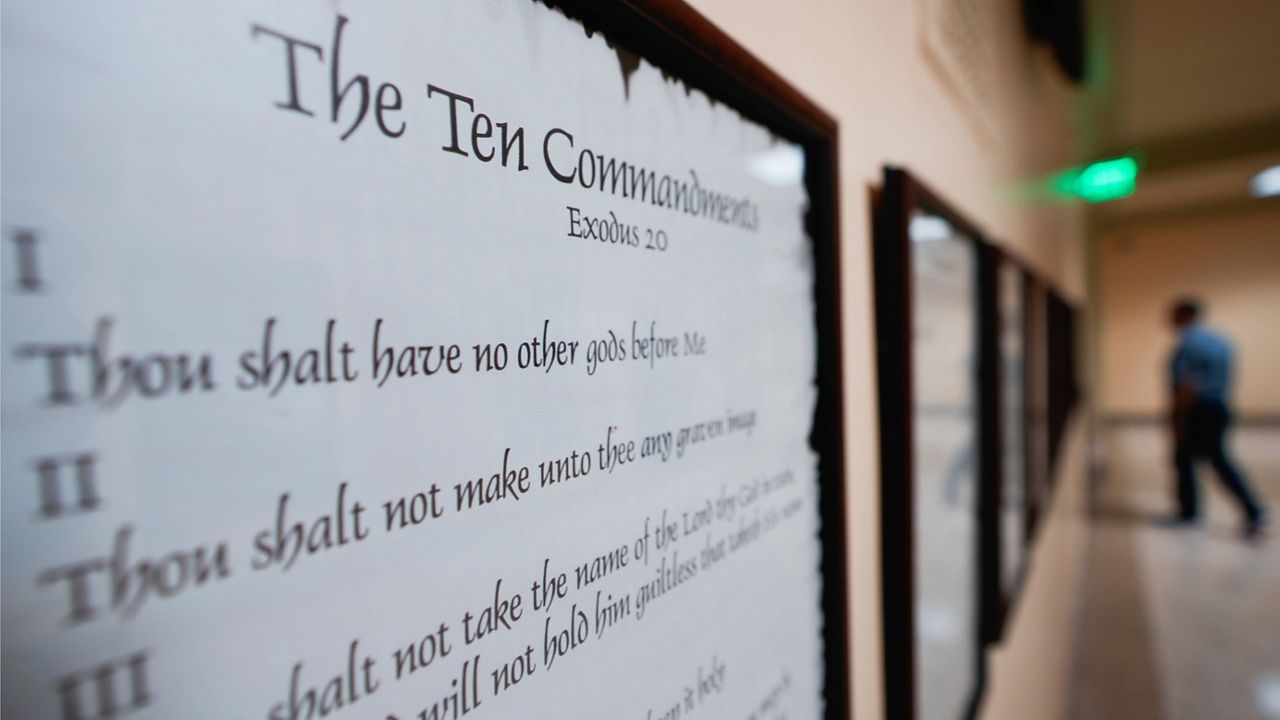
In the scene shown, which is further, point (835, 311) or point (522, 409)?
point (835, 311)

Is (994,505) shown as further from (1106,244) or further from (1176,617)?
(1106,244)

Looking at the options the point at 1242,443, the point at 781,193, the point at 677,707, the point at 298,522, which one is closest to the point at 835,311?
the point at 781,193

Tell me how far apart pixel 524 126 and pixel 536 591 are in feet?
0.64

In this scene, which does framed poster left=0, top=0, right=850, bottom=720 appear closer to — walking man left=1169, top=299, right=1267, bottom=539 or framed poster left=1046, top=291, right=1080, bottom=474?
framed poster left=1046, top=291, right=1080, bottom=474

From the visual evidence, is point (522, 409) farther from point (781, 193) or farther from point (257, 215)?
point (781, 193)

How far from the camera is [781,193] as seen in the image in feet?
1.49

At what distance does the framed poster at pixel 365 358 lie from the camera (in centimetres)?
15

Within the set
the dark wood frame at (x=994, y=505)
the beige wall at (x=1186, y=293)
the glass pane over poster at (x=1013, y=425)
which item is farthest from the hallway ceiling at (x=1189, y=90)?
the dark wood frame at (x=994, y=505)

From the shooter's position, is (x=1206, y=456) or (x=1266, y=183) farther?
(x=1266, y=183)

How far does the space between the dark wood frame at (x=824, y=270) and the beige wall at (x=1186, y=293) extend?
8.69 m

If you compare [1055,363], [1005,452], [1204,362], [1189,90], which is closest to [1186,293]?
[1204,362]

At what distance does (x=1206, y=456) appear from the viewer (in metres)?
3.96

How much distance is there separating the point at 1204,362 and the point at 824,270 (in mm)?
4816

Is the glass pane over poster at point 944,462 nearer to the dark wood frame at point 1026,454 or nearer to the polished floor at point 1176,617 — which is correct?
the dark wood frame at point 1026,454
